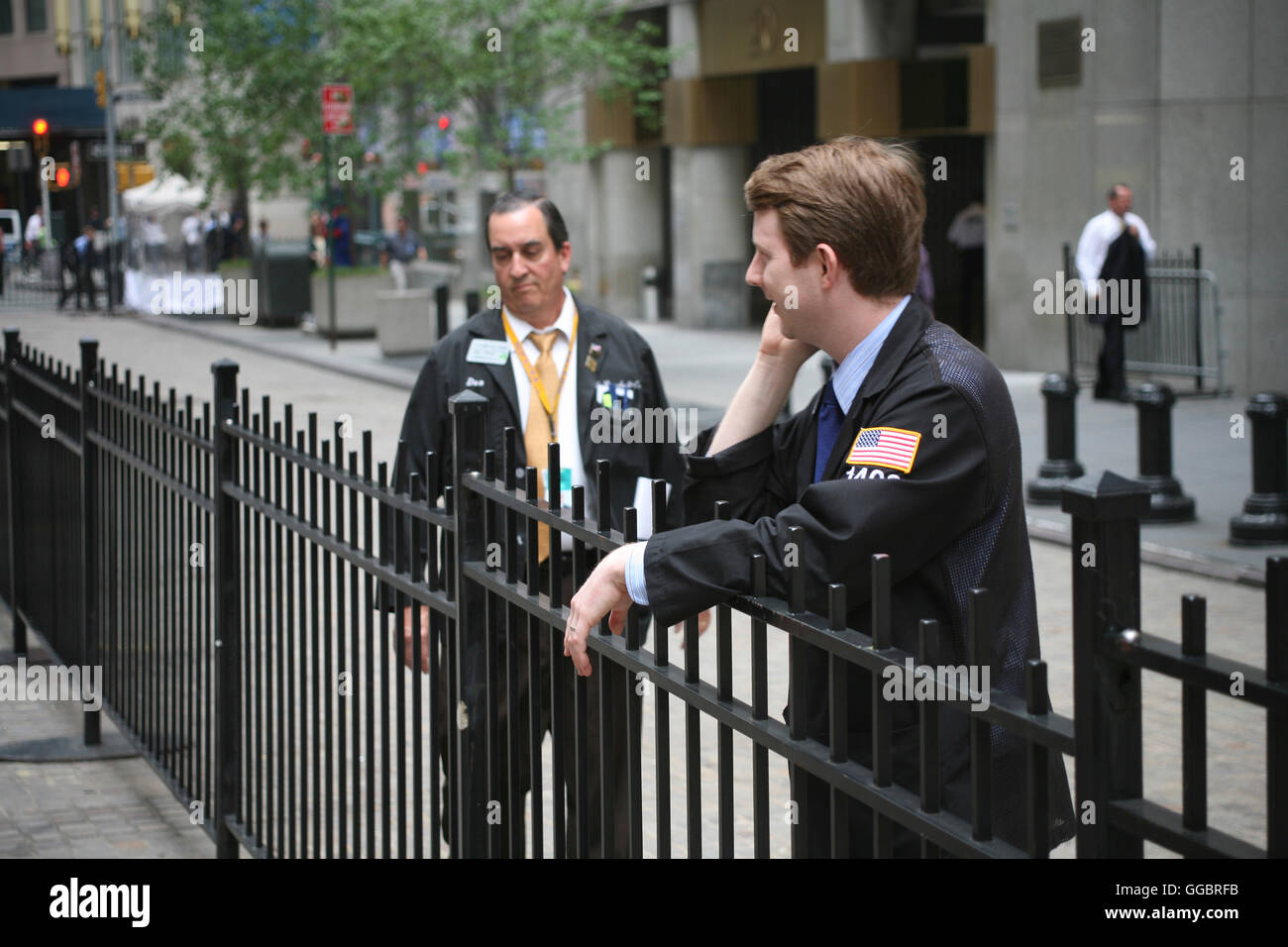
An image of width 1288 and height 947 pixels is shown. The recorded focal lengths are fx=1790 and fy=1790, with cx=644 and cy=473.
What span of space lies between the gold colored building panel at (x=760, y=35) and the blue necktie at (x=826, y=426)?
2264 cm

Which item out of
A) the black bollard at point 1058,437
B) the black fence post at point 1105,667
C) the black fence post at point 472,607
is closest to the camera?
the black fence post at point 1105,667

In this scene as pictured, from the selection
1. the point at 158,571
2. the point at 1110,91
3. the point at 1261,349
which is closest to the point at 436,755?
the point at 158,571

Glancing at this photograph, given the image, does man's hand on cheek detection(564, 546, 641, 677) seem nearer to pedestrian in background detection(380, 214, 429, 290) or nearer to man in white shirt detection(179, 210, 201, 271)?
pedestrian in background detection(380, 214, 429, 290)

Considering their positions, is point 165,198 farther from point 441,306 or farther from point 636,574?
point 636,574

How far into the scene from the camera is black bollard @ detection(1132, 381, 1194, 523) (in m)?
11.5

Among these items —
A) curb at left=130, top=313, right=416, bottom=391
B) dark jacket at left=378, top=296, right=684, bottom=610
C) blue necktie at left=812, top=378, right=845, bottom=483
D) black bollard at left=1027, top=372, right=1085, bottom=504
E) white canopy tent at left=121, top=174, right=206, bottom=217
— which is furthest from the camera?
white canopy tent at left=121, top=174, right=206, bottom=217

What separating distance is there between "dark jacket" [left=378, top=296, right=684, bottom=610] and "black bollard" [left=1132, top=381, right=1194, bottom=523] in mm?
6997

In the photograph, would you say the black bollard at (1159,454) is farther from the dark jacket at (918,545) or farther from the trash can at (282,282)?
the trash can at (282,282)

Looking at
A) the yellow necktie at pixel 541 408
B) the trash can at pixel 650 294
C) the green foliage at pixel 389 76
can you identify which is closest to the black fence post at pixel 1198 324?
the green foliage at pixel 389 76

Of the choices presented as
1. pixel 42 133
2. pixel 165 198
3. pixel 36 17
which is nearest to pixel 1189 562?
pixel 42 133

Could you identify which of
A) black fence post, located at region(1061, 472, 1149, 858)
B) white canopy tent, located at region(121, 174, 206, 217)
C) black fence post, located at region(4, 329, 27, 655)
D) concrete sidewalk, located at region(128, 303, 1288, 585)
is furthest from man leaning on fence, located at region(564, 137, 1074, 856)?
white canopy tent, located at region(121, 174, 206, 217)

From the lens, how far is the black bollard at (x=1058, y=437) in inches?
484

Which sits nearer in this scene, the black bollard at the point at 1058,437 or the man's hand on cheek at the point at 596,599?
the man's hand on cheek at the point at 596,599

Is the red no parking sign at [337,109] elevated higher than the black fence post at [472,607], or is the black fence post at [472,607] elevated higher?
the red no parking sign at [337,109]
